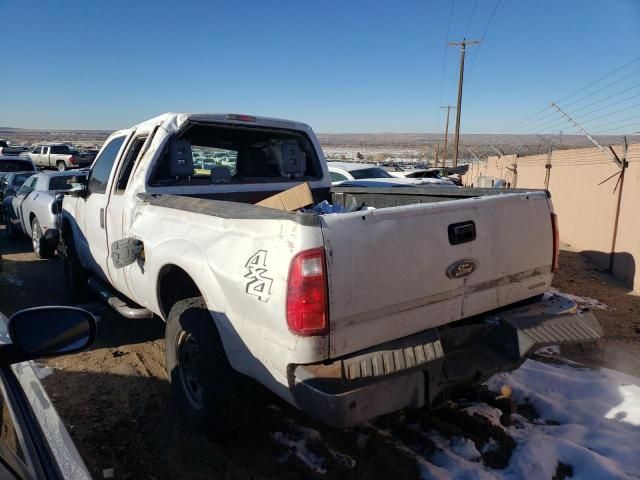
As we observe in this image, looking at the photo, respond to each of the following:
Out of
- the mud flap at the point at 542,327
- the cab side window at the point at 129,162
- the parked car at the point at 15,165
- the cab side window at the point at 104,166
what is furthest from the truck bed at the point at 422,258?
the parked car at the point at 15,165

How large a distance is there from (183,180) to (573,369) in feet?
13.5

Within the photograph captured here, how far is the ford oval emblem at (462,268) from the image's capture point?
273 centimetres

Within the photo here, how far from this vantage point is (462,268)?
277 cm

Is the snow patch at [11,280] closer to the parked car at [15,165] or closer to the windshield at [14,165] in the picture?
the parked car at [15,165]

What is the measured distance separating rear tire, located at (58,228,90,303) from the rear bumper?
14.3ft

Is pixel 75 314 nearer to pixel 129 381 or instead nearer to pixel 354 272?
pixel 354 272

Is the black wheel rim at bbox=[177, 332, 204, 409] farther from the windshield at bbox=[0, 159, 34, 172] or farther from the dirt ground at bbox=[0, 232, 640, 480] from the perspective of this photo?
the windshield at bbox=[0, 159, 34, 172]

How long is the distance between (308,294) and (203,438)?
1685mm

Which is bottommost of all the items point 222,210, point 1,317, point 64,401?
point 64,401

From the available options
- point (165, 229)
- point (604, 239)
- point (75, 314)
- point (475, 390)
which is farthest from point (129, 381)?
point (604, 239)

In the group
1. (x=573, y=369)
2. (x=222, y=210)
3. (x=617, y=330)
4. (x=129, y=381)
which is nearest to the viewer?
(x=222, y=210)

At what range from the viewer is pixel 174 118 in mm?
4191

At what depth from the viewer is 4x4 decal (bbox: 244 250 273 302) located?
2.40m

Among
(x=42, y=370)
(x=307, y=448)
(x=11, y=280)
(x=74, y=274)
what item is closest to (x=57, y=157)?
(x=11, y=280)
